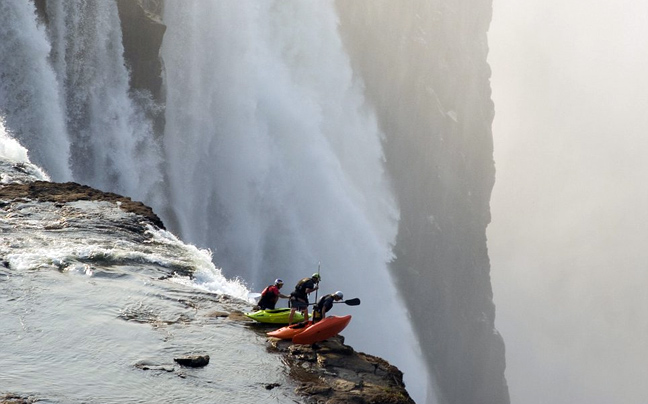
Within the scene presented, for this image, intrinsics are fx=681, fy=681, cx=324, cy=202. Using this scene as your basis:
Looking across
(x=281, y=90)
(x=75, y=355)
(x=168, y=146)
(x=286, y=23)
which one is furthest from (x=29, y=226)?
(x=286, y=23)

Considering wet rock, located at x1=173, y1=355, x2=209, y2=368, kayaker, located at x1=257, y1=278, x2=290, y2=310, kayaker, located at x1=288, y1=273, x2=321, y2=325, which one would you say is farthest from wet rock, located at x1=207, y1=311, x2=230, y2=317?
wet rock, located at x1=173, y1=355, x2=209, y2=368

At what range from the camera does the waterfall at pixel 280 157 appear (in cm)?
4228

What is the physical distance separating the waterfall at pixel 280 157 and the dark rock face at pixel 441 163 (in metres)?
3.44

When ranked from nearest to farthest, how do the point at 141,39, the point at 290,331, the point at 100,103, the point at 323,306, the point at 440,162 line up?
the point at 290,331 → the point at 323,306 → the point at 100,103 → the point at 141,39 → the point at 440,162

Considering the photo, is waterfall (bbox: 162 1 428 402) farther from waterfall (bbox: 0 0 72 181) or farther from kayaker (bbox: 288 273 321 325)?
kayaker (bbox: 288 273 321 325)

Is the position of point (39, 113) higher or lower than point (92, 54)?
lower

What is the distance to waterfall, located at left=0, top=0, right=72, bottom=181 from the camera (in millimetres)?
32344

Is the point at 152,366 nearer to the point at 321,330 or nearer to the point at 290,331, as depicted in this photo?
the point at 290,331

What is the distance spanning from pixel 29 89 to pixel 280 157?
17.5 m

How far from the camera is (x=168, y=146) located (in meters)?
40.9

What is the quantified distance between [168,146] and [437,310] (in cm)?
3039

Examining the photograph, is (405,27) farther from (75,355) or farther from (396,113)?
(75,355)

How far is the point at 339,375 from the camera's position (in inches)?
543

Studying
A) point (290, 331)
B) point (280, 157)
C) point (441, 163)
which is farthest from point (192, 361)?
point (441, 163)
